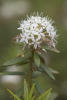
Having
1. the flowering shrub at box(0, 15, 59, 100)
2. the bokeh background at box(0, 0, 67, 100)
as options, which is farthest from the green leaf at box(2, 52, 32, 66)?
the bokeh background at box(0, 0, 67, 100)

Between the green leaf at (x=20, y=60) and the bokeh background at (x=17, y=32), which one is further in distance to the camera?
the bokeh background at (x=17, y=32)

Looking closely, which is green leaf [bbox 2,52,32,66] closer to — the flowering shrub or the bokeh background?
the flowering shrub

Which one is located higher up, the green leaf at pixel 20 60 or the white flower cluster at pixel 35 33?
the white flower cluster at pixel 35 33

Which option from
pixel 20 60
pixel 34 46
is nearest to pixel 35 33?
pixel 34 46

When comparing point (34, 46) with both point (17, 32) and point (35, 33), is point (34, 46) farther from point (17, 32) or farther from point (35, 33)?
point (17, 32)

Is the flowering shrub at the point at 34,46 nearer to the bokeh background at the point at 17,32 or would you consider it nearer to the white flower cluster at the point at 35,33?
the white flower cluster at the point at 35,33

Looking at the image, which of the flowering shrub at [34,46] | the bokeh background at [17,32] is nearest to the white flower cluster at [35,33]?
the flowering shrub at [34,46]

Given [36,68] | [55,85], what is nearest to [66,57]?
[55,85]

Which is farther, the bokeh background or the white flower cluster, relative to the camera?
the bokeh background

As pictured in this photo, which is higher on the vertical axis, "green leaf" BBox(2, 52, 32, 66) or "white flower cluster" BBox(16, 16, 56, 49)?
"white flower cluster" BBox(16, 16, 56, 49)
